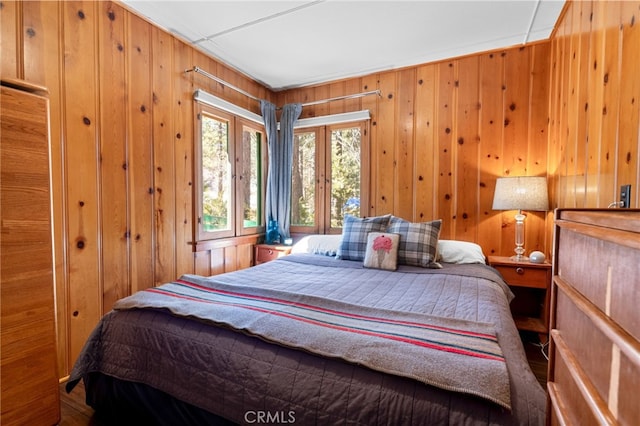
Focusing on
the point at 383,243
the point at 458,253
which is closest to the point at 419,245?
the point at 383,243

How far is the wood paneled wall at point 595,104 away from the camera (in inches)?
51.1

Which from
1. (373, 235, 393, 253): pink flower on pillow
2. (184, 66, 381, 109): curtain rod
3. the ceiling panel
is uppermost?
the ceiling panel

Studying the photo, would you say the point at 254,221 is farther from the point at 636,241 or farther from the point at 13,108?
the point at 636,241

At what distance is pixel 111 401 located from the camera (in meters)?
1.40

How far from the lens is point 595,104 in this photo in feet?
5.51

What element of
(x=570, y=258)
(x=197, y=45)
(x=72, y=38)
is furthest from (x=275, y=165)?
(x=570, y=258)

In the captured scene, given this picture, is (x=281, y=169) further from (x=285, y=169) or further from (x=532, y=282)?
(x=532, y=282)

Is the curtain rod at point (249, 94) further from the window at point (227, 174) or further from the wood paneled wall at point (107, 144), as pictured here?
the window at point (227, 174)

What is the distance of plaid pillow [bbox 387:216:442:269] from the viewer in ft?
7.50

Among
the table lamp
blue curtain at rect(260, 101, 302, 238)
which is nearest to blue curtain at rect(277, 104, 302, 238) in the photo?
blue curtain at rect(260, 101, 302, 238)

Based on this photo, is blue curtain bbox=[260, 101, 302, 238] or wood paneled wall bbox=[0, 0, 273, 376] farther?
blue curtain bbox=[260, 101, 302, 238]

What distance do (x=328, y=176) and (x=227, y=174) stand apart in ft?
3.67

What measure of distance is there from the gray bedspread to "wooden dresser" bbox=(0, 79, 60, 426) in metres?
0.17

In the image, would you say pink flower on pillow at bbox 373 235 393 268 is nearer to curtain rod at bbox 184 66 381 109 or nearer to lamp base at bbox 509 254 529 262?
lamp base at bbox 509 254 529 262
